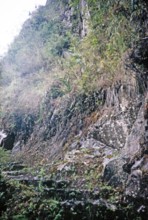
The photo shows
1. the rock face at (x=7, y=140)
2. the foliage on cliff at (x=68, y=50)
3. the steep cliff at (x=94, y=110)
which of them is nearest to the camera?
the steep cliff at (x=94, y=110)

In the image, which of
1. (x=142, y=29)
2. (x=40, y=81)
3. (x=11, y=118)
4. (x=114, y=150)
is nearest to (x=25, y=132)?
(x=11, y=118)

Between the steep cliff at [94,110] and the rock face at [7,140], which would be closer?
the steep cliff at [94,110]

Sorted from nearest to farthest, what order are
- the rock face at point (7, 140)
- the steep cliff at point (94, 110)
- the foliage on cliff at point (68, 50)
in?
the steep cliff at point (94, 110) → the foliage on cliff at point (68, 50) → the rock face at point (7, 140)

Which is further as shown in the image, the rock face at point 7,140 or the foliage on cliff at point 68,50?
the rock face at point 7,140

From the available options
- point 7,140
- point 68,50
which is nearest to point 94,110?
point 7,140

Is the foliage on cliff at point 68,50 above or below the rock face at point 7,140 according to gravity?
above

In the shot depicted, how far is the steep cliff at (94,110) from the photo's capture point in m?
5.97

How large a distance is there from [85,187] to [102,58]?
467cm

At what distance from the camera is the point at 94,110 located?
30.0 feet

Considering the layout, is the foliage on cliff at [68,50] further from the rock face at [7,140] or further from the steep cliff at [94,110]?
the rock face at [7,140]

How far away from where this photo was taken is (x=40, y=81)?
15.9 meters

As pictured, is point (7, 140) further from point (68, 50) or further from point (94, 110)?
point (94, 110)

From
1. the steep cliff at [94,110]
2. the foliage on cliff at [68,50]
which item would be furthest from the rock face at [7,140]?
the foliage on cliff at [68,50]

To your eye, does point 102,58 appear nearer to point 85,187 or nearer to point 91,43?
point 91,43
